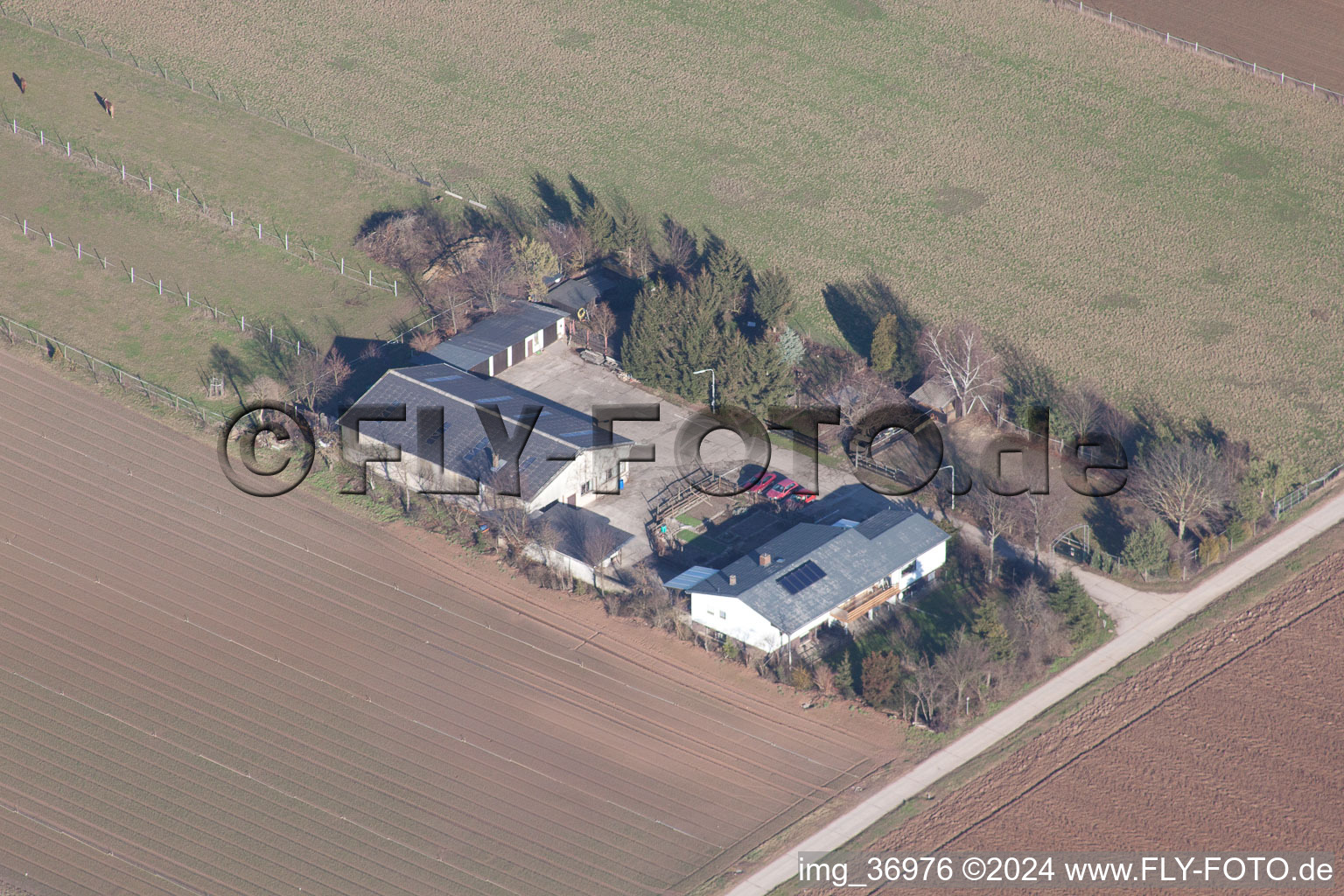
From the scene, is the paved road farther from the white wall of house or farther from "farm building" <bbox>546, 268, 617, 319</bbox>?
"farm building" <bbox>546, 268, 617, 319</bbox>

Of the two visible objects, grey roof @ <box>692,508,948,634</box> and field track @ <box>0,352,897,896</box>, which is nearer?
field track @ <box>0,352,897,896</box>

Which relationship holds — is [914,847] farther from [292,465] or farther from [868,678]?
[292,465]

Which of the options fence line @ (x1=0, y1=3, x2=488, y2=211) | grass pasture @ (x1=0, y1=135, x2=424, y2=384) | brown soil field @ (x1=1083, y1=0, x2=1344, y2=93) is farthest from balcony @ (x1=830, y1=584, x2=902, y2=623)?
brown soil field @ (x1=1083, y1=0, x2=1344, y2=93)

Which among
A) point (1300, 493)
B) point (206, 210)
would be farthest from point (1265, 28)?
point (206, 210)

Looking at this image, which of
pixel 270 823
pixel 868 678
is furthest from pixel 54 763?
pixel 868 678

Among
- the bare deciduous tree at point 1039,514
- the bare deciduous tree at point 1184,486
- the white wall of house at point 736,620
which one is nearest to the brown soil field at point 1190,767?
the bare deciduous tree at point 1184,486

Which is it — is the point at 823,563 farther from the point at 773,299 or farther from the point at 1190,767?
the point at 773,299
